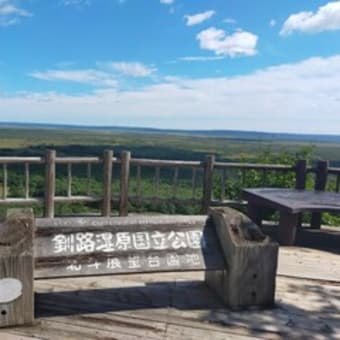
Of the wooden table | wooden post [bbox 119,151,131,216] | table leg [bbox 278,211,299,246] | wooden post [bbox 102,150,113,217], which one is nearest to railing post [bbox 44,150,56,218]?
wooden post [bbox 102,150,113,217]

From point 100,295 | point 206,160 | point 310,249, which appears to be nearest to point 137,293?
point 100,295

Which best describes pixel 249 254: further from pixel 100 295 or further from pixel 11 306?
pixel 11 306

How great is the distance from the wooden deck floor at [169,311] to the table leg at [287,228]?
857 millimetres

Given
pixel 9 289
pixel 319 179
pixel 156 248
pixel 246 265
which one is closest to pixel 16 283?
pixel 9 289

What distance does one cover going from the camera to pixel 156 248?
8.86 ft

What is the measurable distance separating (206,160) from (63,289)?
2.64 m

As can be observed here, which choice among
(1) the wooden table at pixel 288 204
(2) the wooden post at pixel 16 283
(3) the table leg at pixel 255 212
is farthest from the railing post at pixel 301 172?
(2) the wooden post at pixel 16 283

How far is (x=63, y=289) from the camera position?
9.46 feet

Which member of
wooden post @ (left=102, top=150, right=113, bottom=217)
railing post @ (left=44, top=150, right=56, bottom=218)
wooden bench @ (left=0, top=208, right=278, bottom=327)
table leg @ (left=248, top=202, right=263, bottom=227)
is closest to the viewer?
wooden bench @ (left=0, top=208, right=278, bottom=327)

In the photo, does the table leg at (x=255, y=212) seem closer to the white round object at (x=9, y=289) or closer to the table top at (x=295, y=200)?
the table top at (x=295, y=200)

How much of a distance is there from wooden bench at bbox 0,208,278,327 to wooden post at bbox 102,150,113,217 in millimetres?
2267

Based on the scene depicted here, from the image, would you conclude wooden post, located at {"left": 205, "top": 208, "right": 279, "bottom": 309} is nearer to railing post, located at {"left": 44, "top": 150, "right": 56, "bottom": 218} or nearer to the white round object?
the white round object

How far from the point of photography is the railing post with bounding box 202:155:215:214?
5105 mm

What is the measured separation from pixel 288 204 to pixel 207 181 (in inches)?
51.0
